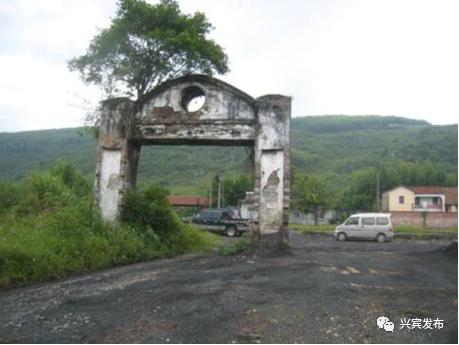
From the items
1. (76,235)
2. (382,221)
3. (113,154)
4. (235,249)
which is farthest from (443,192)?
(76,235)

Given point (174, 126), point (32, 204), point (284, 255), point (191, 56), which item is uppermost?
point (191, 56)

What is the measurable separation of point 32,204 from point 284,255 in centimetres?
907

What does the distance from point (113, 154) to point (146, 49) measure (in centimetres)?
915

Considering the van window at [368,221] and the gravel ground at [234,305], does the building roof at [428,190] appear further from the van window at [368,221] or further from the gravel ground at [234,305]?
the gravel ground at [234,305]

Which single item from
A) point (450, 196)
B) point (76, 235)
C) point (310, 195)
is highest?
point (450, 196)

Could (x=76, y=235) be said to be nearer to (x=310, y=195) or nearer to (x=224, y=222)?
(x=224, y=222)

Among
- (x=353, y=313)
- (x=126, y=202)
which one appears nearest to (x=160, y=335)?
(x=353, y=313)

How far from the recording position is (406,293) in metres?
7.52

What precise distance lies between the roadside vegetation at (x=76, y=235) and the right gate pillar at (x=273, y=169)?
310 cm

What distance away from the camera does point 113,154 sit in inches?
537

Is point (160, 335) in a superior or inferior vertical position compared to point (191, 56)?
inferior

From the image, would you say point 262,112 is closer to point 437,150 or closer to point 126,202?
point 126,202

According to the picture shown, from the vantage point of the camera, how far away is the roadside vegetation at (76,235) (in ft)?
30.9

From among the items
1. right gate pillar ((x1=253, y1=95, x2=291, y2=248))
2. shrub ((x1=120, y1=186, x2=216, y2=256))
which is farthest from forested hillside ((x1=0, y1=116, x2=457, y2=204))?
right gate pillar ((x1=253, y1=95, x2=291, y2=248))
